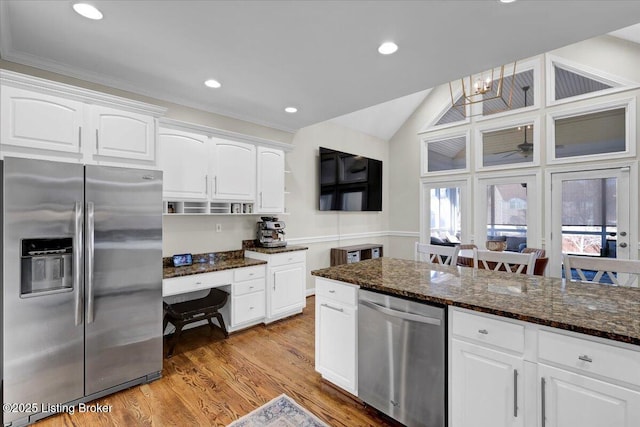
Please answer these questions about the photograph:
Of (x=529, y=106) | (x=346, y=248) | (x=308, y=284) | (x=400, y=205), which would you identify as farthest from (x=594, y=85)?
(x=308, y=284)

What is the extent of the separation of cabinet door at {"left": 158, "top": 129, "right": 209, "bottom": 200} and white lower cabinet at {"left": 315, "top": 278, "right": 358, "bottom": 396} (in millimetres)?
1860

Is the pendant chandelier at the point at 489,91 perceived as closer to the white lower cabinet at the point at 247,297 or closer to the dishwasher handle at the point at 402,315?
the dishwasher handle at the point at 402,315

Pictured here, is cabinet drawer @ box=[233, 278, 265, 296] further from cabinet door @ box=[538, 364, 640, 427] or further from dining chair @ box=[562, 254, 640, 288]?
dining chair @ box=[562, 254, 640, 288]

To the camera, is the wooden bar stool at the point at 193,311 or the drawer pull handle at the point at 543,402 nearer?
the drawer pull handle at the point at 543,402

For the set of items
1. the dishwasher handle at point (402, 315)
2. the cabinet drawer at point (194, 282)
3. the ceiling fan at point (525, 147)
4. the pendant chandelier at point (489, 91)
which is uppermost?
the pendant chandelier at point (489, 91)

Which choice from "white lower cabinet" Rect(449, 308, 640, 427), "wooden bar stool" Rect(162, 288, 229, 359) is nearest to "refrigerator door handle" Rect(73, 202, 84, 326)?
"wooden bar stool" Rect(162, 288, 229, 359)

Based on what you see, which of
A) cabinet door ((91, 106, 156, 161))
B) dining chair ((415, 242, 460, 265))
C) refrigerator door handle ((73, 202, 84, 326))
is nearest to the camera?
refrigerator door handle ((73, 202, 84, 326))

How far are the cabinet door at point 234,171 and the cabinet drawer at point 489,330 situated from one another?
9.23 feet

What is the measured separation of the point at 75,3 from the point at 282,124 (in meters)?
2.71

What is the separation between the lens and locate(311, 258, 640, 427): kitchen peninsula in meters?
1.20

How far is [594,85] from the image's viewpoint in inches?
167

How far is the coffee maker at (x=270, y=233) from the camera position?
13.4 ft

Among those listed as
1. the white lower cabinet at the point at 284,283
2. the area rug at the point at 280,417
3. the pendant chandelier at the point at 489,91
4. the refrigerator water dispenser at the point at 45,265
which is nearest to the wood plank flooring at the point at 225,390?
the area rug at the point at 280,417

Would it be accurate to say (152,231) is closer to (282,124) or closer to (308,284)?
(282,124)
